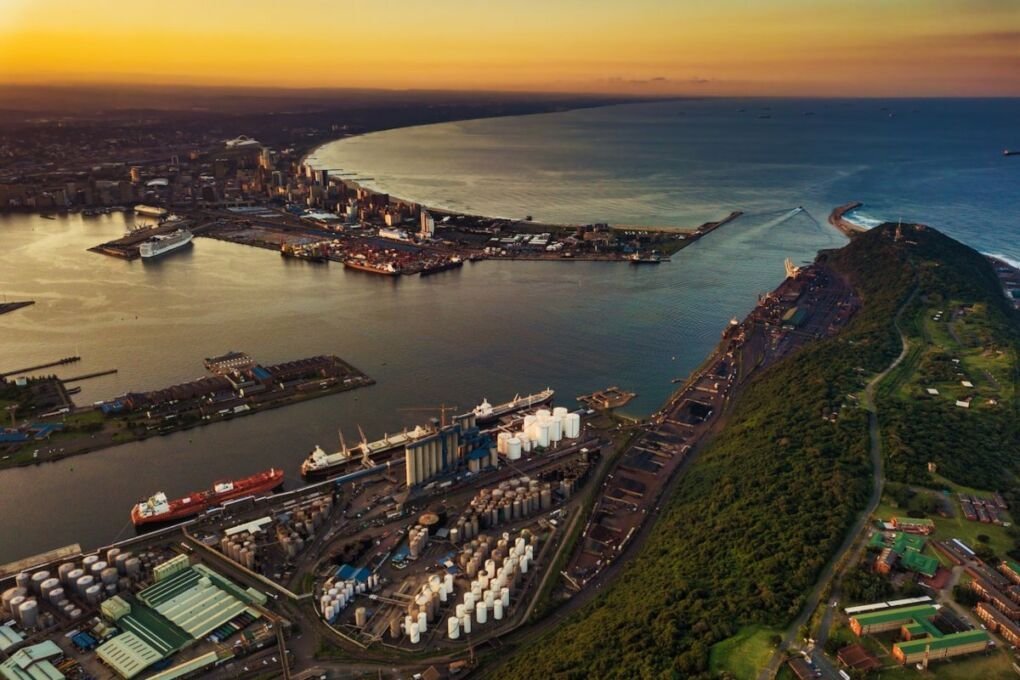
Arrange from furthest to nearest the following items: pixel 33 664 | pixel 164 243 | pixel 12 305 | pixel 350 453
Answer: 1. pixel 164 243
2. pixel 12 305
3. pixel 350 453
4. pixel 33 664

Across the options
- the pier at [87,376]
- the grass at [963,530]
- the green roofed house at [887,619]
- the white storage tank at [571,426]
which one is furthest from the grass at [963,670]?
the pier at [87,376]

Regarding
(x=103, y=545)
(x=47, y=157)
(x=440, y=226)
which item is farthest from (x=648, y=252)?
(x=47, y=157)

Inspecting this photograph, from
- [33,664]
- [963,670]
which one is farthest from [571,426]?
[33,664]

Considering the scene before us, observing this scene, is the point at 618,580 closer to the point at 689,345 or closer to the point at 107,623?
the point at 107,623

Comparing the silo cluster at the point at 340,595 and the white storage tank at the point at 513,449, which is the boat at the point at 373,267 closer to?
the white storage tank at the point at 513,449

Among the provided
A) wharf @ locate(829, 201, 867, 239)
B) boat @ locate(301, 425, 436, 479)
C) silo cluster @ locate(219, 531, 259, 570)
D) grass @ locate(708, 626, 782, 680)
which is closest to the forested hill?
grass @ locate(708, 626, 782, 680)

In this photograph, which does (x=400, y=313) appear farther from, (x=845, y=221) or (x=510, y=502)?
(x=845, y=221)

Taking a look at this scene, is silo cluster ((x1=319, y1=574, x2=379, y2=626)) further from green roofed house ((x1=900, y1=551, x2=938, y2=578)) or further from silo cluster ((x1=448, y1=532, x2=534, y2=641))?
green roofed house ((x1=900, y1=551, x2=938, y2=578))
